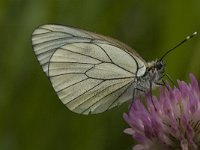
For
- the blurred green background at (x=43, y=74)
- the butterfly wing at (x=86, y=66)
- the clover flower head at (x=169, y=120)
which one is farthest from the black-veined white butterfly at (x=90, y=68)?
the blurred green background at (x=43, y=74)

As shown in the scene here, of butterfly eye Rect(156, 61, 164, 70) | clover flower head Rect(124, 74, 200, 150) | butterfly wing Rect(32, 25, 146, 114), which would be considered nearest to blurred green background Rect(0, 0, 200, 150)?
butterfly wing Rect(32, 25, 146, 114)

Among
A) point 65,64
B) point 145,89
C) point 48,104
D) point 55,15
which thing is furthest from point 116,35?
point 145,89

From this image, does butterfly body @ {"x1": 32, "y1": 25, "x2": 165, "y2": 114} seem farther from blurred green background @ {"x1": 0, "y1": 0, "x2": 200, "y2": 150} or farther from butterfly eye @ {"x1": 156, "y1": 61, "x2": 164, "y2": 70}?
blurred green background @ {"x1": 0, "y1": 0, "x2": 200, "y2": 150}

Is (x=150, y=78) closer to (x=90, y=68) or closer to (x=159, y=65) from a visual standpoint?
(x=159, y=65)

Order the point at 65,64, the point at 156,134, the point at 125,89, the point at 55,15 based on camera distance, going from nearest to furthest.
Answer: the point at 156,134 → the point at 125,89 → the point at 65,64 → the point at 55,15

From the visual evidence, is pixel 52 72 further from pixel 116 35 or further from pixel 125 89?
pixel 116 35

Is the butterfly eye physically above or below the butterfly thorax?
above

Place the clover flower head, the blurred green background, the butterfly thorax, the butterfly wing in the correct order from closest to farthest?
the clover flower head, the butterfly thorax, the butterfly wing, the blurred green background
